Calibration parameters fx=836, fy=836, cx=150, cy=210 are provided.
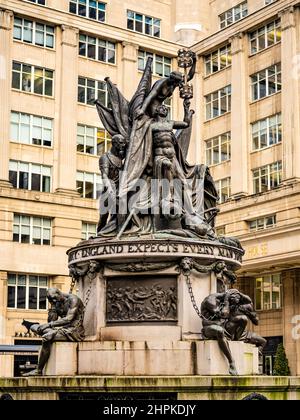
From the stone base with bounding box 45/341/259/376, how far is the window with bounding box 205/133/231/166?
4269 cm

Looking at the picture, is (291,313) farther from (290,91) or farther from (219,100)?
(219,100)

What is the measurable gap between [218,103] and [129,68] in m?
6.91

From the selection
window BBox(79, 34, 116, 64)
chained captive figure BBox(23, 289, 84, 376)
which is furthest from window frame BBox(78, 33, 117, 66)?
chained captive figure BBox(23, 289, 84, 376)

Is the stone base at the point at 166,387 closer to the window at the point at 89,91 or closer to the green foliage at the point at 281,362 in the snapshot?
the green foliage at the point at 281,362

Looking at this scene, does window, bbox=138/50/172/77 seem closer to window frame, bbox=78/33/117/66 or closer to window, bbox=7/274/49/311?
window frame, bbox=78/33/117/66

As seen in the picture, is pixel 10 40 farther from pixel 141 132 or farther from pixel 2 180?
pixel 141 132

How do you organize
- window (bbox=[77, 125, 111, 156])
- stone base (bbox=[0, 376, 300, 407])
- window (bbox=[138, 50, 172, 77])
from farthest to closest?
1. window (bbox=[138, 50, 172, 77])
2. window (bbox=[77, 125, 111, 156])
3. stone base (bbox=[0, 376, 300, 407])

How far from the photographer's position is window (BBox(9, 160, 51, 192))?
2073 inches

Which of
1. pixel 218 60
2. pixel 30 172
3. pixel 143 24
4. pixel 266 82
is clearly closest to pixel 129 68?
pixel 143 24

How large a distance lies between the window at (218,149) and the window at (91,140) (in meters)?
7.70

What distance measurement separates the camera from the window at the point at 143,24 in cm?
6122

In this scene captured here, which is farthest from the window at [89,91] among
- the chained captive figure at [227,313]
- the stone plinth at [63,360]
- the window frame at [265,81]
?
the chained captive figure at [227,313]

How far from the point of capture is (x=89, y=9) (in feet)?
193
